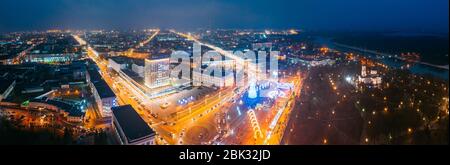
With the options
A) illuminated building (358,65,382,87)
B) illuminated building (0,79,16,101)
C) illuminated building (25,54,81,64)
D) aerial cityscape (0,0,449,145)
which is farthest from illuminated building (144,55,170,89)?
illuminated building (25,54,81,64)

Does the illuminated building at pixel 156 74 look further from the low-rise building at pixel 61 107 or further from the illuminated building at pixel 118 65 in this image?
the low-rise building at pixel 61 107

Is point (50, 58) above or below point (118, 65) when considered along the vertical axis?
above

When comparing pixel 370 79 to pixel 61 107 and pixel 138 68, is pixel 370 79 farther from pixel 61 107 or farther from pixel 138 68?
pixel 61 107

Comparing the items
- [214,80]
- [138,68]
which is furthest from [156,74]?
[138,68]

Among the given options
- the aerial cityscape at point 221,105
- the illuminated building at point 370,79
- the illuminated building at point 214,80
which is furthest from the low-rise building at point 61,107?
the illuminated building at point 370,79

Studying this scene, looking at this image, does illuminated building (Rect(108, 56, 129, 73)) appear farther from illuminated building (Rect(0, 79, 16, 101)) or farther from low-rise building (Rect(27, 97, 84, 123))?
low-rise building (Rect(27, 97, 84, 123))

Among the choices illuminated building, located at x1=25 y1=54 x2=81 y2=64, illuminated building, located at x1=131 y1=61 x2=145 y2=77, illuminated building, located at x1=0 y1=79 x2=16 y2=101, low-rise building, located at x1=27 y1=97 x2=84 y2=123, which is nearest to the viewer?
low-rise building, located at x1=27 y1=97 x2=84 y2=123
